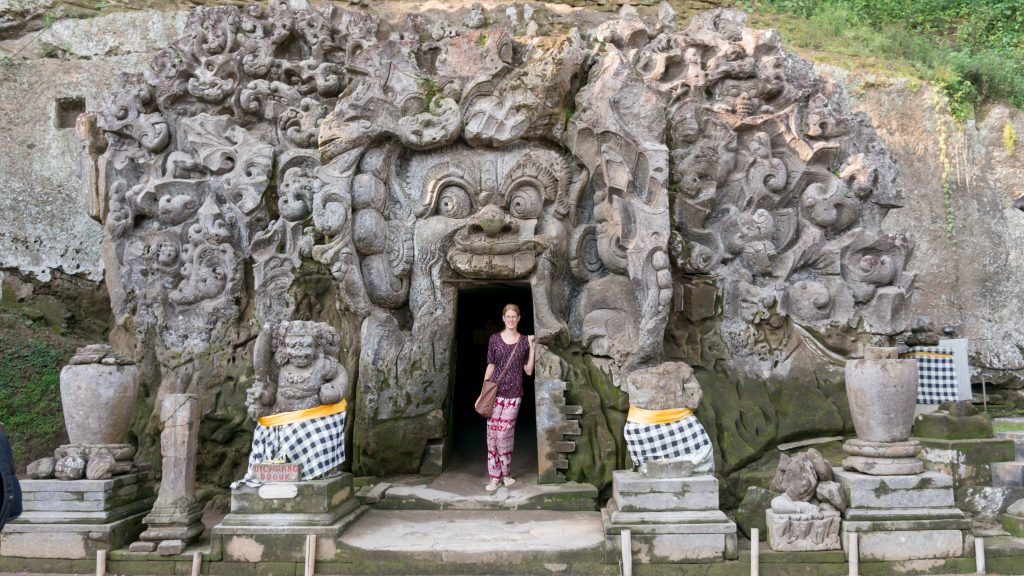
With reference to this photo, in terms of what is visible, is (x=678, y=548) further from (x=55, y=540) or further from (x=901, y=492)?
(x=55, y=540)

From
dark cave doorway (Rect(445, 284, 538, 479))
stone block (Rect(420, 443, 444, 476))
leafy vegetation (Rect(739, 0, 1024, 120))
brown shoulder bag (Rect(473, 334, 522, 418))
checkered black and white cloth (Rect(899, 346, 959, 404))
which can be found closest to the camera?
brown shoulder bag (Rect(473, 334, 522, 418))

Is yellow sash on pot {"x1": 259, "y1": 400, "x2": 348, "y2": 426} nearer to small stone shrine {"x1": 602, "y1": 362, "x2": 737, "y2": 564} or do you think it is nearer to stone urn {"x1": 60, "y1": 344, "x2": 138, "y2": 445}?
stone urn {"x1": 60, "y1": 344, "x2": 138, "y2": 445}

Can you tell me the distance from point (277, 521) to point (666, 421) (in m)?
3.45

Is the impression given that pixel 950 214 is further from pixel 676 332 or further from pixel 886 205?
pixel 676 332

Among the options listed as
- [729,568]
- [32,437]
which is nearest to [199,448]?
[32,437]

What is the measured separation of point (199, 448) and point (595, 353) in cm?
462

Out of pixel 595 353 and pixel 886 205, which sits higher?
pixel 886 205

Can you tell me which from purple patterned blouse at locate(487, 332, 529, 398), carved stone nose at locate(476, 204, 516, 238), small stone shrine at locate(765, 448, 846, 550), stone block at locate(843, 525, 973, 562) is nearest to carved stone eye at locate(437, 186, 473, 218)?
carved stone nose at locate(476, 204, 516, 238)

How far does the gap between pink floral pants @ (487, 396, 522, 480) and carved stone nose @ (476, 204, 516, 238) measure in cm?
183

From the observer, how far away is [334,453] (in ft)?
22.7

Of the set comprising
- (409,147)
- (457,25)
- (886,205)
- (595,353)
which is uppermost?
(457,25)

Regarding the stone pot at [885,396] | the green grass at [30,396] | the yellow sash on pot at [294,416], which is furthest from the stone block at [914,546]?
the green grass at [30,396]

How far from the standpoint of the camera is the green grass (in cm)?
1031

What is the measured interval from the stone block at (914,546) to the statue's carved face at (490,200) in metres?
4.25
